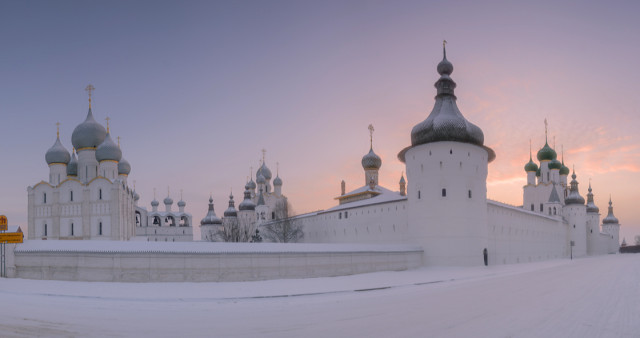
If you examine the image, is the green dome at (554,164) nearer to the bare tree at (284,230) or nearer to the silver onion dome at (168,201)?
the bare tree at (284,230)

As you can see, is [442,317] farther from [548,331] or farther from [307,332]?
[307,332]

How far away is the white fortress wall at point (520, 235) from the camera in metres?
33.3

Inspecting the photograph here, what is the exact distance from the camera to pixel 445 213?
26.6 meters

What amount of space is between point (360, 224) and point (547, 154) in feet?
109

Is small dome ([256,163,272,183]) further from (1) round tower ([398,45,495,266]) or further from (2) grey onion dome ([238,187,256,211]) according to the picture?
(1) round tower ([398,45,495,266])

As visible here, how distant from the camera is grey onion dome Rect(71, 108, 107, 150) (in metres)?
37.3

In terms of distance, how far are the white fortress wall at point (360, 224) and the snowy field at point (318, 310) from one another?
61.1 feet

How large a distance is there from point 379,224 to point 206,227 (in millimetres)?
37696

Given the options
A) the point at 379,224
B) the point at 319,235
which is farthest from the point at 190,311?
the point at 319,235

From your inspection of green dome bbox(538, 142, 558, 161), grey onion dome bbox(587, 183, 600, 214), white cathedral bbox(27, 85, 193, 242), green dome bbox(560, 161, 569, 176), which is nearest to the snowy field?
white cathedral bbox(27, 85, 193, 242)

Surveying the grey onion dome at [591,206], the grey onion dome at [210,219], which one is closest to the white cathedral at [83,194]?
the grey onion dome at [210,219]

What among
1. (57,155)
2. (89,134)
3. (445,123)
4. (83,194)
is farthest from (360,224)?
(57,155)

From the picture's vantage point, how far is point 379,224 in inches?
1459

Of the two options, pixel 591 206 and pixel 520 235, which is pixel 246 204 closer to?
pixel 520 235
